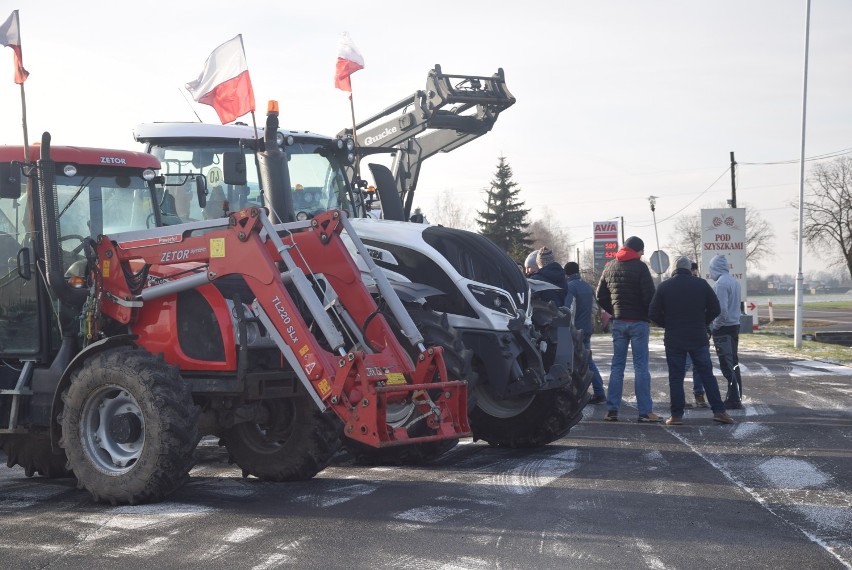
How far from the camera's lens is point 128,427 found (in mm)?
7934

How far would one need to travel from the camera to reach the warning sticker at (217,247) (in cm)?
819

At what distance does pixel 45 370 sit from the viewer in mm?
8836

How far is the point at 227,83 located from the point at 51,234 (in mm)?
2903

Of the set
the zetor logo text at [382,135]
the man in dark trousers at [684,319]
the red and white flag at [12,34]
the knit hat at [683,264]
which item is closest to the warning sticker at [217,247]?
the red and white flag at [12,34]

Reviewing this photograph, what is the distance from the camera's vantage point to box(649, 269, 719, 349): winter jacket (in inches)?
503

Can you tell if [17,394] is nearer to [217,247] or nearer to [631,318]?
[217,247]

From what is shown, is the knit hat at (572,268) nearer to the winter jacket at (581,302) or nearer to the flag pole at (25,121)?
the winter jacket at (581,302)

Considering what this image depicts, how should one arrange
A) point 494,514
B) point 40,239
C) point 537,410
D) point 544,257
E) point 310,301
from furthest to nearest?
point 544,257 → point 537,410 → point 40,239 → point 310,301 → point 494,514

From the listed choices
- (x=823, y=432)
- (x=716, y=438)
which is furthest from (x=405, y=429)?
(x=823, y=432)

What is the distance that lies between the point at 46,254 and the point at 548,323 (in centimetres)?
465

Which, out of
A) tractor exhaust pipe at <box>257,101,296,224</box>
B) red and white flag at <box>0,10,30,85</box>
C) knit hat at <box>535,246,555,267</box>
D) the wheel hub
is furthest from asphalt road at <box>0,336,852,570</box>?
red and white flag at <box>0,10,30,85</box>

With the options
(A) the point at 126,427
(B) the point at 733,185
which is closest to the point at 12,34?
(A) the point at 126,427

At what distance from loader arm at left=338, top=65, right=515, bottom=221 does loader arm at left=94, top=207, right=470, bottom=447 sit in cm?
900

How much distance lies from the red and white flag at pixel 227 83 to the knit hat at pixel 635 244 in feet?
16.3
